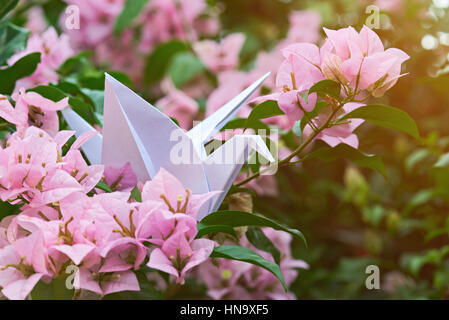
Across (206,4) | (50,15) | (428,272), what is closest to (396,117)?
(428,272)

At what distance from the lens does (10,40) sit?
2.21ft

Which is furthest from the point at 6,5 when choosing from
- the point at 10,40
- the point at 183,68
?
the point at 183,68

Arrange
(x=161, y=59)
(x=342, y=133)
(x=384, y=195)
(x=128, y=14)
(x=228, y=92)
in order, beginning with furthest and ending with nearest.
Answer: (x=384, y=195) < (x=161, y=59) < (x=128, y=14) < (x=228, y=92) < (x=342, y=133)

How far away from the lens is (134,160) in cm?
49

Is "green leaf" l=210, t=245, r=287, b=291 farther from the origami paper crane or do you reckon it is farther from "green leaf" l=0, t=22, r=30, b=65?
"green leaf" l=0, t=22, r=30, b=65

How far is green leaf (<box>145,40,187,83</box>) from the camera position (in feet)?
3.46

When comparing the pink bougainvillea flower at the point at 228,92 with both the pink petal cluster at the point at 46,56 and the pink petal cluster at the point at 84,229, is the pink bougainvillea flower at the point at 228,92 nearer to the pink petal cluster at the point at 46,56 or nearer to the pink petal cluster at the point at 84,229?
the pink petal cluster at the point at 46,56

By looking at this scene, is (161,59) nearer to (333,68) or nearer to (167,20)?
(167,20)

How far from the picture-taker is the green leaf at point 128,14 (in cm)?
94

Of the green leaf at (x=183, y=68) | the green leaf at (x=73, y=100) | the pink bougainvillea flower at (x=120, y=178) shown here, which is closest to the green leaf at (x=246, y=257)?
the pink bougainvillea flower at (x=120, y=178)

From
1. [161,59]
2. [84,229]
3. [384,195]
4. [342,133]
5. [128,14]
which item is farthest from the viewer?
[384,195]

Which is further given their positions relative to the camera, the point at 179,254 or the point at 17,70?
the point at 17,70

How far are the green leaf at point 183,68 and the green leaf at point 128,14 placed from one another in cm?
13

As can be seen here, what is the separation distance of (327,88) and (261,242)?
8.3 inches
